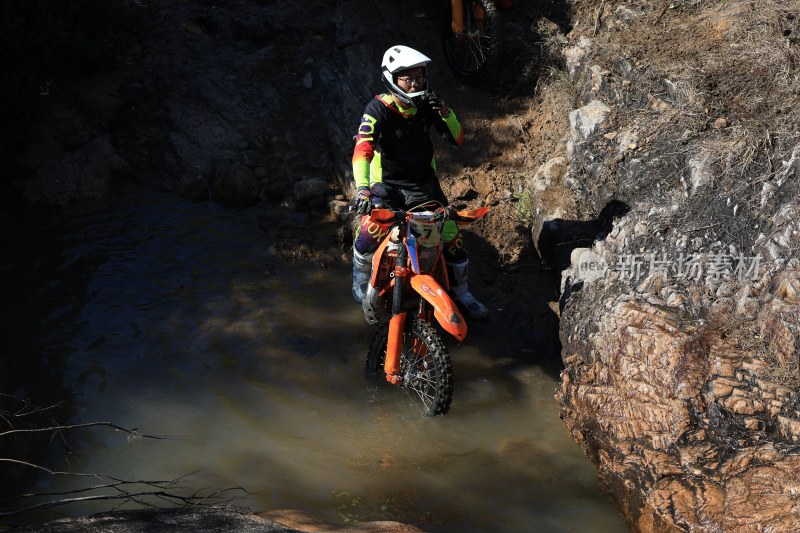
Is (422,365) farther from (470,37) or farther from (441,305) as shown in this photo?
(470,37)

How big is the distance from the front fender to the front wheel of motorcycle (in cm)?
19

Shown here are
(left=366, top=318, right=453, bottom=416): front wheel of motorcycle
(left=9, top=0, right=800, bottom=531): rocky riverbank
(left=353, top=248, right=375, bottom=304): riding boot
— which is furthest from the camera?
(left=353, top=248, right=375, bottom=304): riding boot

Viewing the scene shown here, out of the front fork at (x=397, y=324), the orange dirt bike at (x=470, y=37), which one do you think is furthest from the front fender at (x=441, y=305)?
the orange dirt bike at (x=470, y=37)

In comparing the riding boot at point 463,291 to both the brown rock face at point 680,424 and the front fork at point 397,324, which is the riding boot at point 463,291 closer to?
the front fork at point 397,324

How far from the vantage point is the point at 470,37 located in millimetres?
8867

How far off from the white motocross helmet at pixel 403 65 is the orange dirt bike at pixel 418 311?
957 millimetres

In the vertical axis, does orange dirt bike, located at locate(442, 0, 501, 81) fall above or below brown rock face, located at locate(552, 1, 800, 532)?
above

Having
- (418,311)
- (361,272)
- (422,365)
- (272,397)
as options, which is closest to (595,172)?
(418,311)

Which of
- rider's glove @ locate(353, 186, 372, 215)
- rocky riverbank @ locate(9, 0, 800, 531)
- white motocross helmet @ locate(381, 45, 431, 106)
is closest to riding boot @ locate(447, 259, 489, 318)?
rocky riverbank @ locate(9, 0, 800, 531)

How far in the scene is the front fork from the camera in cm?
606

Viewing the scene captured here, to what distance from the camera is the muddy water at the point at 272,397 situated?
17.3 feet

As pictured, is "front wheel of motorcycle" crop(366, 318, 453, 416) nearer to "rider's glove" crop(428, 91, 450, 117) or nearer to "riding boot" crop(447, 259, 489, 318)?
"riding boot" crop(447, 259, 489, 318)

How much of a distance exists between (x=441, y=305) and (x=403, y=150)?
1634mm

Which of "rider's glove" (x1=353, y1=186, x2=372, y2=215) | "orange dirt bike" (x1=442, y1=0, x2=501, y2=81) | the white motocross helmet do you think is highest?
"orange dirt bike" (x1=442, y1=0, x2=501, y2=81)
